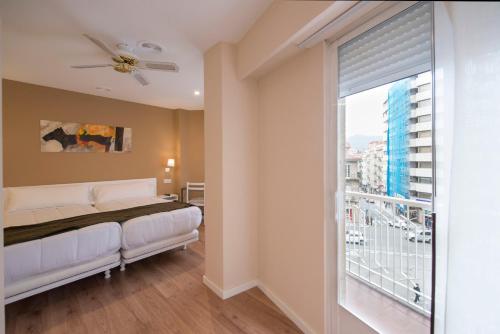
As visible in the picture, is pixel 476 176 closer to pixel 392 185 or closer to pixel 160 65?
pixel 392 185

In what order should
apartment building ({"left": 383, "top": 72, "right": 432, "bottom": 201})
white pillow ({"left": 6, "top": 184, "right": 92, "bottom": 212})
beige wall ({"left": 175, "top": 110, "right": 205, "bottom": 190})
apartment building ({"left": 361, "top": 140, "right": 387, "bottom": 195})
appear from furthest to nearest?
beige wall ({"left": 175, "top": 110, "right": 205, "bottom": 190})
white pillow ({"left": 6, "top": 184, "right": 92, "bottom": 212})
apartment building ({"left": 361, "top": 140, "right": 387, "bottom": 195})
apartment building ({"left": 383, "top": 72, "right": 432, "bottom": 201})

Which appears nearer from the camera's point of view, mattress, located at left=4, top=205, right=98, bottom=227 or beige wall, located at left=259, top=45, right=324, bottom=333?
beige wall, located at left=259, top=45, right=324, bottom=333

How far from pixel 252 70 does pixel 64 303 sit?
111 inches

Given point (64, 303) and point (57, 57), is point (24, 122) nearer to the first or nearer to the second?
point (57, 57)

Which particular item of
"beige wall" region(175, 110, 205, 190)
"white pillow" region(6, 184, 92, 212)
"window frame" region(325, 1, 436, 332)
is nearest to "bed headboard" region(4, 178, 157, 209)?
"white pillow" region(6, 184, 92, 212)

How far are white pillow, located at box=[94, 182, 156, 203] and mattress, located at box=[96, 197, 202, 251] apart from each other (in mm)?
387

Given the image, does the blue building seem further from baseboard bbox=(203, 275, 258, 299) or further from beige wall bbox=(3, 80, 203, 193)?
beige wall bbox=(3, 80, 203, 193)

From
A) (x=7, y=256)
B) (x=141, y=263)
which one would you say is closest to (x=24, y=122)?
(x=7, y=256)

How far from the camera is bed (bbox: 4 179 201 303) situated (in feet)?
6.11

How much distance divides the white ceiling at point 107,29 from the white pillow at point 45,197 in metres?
1.68

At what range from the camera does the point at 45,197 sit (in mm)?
3221

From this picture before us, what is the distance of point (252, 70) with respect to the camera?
195 centimetres

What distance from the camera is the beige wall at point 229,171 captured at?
2.09m

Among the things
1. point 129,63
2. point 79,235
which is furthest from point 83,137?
point 79,235
